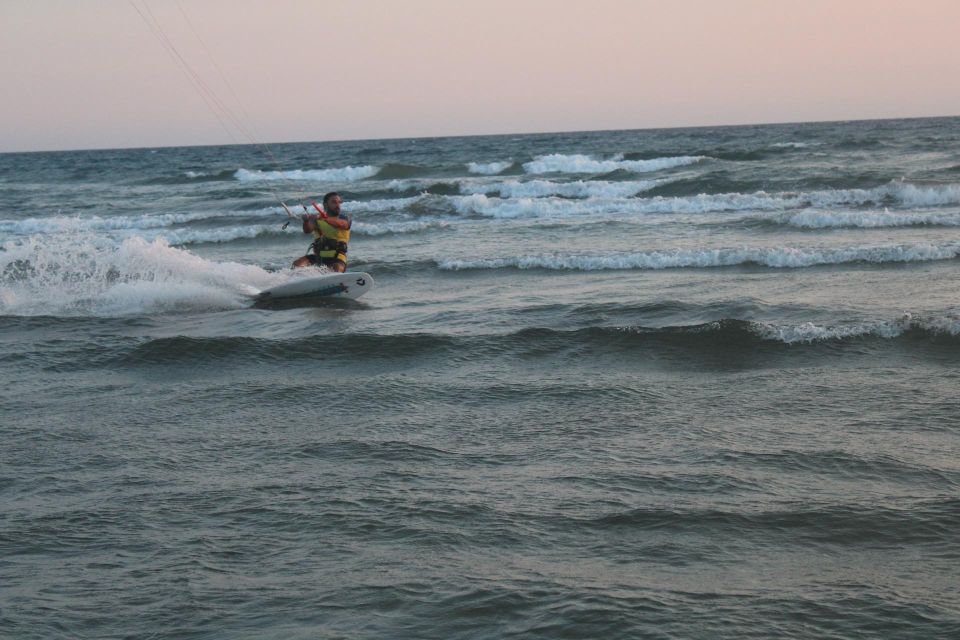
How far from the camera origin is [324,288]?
13711 millimetres

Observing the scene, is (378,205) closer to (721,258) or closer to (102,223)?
(102,223)

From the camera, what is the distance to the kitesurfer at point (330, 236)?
13719mm

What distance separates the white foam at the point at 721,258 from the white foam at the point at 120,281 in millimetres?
3931

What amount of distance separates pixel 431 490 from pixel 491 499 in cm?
41

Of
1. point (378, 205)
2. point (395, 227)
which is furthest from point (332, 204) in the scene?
point (378, 205)

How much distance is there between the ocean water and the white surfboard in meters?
0.32

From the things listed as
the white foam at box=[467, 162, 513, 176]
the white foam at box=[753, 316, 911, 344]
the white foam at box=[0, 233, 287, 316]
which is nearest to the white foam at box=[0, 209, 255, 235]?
the white foam at box=[0, 233, 287, 316]

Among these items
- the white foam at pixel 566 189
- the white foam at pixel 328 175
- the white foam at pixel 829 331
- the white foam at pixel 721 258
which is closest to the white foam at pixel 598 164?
the white foam at pixel 566 189

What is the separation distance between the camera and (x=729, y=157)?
4012cm

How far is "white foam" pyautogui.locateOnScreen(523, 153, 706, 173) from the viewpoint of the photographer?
38562mm

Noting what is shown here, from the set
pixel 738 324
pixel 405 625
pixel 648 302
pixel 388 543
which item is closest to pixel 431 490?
pixel 388 543

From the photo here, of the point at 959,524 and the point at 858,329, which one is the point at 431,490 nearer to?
the point at 959,524

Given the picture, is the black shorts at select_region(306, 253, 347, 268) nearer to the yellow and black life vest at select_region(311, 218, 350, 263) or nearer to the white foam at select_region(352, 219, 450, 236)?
the yellow and black life vest at select_region(311, 218, 350, 263)

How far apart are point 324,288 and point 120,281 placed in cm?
307
